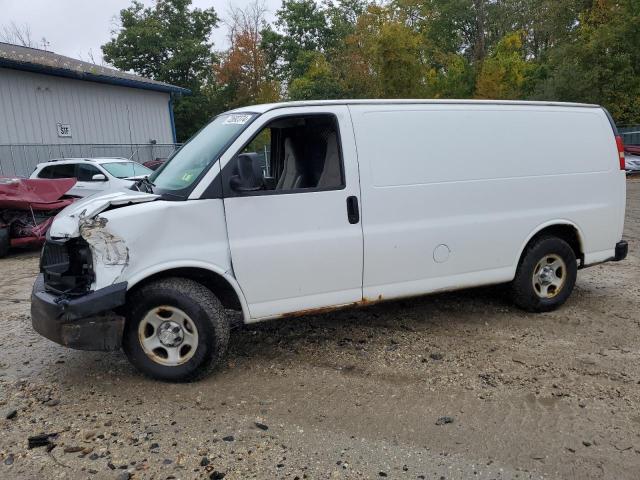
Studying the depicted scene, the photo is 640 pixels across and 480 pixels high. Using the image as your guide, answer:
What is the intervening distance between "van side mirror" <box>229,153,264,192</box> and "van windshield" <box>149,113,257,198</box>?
19cm

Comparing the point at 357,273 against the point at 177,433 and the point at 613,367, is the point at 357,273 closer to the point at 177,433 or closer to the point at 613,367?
the point at 177,433

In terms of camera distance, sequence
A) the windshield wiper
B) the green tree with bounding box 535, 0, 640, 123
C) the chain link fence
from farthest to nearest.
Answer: the green tree with bounding box 535, 0, 640, 123, the chain link fence, the windshield wiper

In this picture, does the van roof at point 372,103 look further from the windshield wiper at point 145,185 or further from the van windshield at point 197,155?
the windshield wiper at point 145,185

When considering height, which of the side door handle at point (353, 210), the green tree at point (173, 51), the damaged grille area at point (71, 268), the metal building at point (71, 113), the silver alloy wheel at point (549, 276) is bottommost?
the silver alloy wheel at point (549, 276)

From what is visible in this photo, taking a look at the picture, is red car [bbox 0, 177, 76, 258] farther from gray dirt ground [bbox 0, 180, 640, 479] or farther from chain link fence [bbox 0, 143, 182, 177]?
gray dirt ground [bbox 0, 180, 640, 479]

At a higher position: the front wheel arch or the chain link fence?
the chain link fence

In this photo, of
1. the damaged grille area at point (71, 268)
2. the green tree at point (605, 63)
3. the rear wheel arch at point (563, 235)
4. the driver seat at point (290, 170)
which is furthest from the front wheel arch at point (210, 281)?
the green tree at point (605, 63)

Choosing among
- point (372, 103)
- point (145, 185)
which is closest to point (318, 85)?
point (372, 103)

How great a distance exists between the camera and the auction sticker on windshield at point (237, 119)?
4125mm

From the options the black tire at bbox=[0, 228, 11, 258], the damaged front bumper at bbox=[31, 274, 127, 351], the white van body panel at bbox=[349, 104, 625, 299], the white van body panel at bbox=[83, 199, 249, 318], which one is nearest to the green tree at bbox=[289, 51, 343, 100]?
the black tire at bbox=[0, 228, 11, 258]

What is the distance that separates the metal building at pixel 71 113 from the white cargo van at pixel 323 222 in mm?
12819

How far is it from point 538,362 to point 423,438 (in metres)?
1.48

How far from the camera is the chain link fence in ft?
47.7

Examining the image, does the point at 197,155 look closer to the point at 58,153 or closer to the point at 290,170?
the point at 290,170
